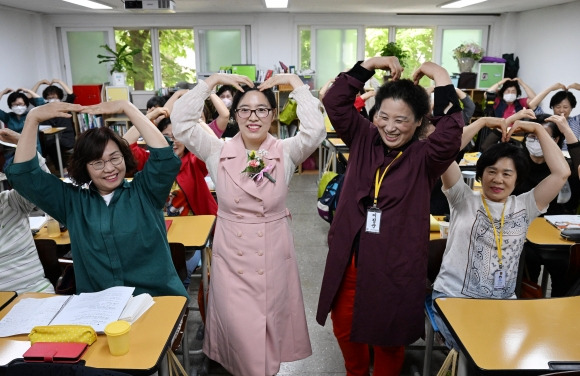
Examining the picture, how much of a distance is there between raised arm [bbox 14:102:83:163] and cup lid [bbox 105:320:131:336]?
2.56 feet

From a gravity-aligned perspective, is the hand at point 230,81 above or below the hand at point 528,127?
above

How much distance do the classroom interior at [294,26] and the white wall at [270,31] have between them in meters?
0.02

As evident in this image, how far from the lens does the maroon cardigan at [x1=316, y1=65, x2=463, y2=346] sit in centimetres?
184

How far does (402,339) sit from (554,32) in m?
8.06

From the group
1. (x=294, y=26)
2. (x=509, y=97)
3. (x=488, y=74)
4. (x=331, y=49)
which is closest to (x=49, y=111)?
(x=509, y=97)

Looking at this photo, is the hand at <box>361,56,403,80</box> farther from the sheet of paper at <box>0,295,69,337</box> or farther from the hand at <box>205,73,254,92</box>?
the sheet of paper at <box>0,295,69,337</box>

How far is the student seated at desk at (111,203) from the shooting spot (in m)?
1.93

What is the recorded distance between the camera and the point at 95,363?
151 cm

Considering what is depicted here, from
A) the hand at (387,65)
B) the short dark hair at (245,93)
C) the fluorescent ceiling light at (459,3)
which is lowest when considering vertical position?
the short dark hair at (245,93)

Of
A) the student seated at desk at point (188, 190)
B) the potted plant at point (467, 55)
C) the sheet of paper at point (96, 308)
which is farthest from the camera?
the potted plant at point (467, 55)

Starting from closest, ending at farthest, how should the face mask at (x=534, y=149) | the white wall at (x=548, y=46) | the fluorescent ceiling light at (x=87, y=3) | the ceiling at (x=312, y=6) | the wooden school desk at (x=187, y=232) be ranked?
the wooden school desk at (x=187, y=232), the face mask at (x=534, y=149), the fluorescent ceiling light at (x=87, y=3), the ceiling at (x=312, y=6), the white wall at (x=548, y=46)

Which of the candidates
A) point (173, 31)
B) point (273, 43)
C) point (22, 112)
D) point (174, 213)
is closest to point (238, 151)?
point (174, 213)

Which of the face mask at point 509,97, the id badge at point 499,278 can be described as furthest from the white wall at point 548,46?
the id badge at point 499,278

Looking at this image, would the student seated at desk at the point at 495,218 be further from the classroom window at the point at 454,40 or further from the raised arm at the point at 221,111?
the classroom window at the point at 454,40
